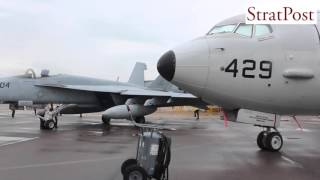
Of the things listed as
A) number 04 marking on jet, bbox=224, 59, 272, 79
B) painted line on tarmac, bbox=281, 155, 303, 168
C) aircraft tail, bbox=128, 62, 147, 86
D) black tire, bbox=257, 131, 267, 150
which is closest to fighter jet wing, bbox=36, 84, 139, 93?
aircraft tail, bbox=128, 62, 147, 86

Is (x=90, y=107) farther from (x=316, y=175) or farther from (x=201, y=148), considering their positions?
(x=316, y=175)

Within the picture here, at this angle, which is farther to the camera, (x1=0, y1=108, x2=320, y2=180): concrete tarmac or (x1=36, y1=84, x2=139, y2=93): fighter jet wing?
(x1=36, y1=84, x2=139, y2=93): fighter jet wing

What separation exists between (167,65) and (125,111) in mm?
13150

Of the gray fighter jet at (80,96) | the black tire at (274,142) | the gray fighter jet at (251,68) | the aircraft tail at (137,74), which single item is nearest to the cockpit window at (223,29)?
the gray fighter jet at (251,68)

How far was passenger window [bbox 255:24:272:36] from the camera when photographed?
8438 mm

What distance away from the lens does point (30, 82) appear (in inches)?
813

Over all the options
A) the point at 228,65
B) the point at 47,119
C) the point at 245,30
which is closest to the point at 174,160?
the point at 228,65

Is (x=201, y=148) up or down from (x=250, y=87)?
down

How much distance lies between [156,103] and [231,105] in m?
15.0

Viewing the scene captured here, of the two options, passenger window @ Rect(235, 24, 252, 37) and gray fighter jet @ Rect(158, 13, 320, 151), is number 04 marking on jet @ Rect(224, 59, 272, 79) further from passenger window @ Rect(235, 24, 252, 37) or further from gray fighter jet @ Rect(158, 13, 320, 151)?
passenger window @ Rect(235, 24, 252, 37)

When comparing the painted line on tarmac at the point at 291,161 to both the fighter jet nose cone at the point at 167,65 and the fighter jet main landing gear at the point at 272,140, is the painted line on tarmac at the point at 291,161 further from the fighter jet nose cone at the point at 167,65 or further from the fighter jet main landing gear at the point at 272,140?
the fighter jet nose cone at the point at 167,65

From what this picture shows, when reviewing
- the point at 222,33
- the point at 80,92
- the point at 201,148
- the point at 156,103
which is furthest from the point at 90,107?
the point at 222,33

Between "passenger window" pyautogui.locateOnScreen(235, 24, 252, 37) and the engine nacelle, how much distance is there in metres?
12.5

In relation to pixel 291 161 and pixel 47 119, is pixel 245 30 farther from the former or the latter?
pixel 47 119
